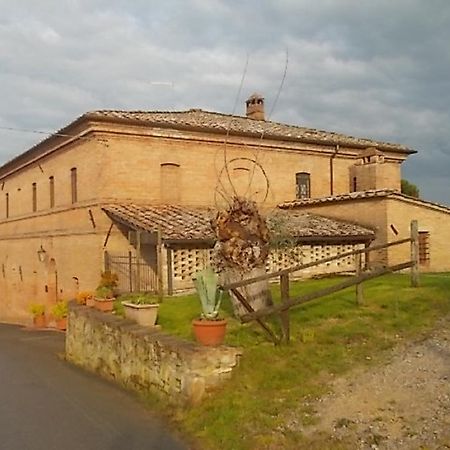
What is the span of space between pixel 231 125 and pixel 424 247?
9322 millimetres

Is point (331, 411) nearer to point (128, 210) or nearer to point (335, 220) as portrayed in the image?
point (128, 210)

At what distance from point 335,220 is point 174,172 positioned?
663 cm

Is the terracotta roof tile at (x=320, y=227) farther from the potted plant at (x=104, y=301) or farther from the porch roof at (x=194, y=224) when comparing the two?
the potted plant at (x=104, y=301)

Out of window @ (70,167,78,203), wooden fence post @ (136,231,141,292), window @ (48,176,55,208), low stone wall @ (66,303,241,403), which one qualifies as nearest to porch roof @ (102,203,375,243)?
wooden fence post @ (136,231,141,292)

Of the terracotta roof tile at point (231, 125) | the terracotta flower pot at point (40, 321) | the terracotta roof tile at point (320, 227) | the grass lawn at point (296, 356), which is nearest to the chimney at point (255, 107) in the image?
the terracotta roof tile at point (231, 125)

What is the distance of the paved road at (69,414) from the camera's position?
23.5 feet

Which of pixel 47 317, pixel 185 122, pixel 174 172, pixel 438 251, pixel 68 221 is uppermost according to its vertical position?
pixel 185 122

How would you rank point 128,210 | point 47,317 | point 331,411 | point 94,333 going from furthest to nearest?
point 47,317
point 128,210
point 94,333
point 331,411

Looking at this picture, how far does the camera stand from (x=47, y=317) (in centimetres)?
2516

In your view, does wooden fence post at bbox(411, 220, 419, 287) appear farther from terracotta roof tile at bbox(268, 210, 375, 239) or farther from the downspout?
the downspout

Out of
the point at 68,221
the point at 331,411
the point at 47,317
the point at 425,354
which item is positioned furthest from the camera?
the point at 47,317

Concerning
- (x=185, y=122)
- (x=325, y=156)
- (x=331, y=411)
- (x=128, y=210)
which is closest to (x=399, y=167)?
(x=325, y=156)

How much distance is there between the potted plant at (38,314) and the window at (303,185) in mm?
12742

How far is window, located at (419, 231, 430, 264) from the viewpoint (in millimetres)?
20447
